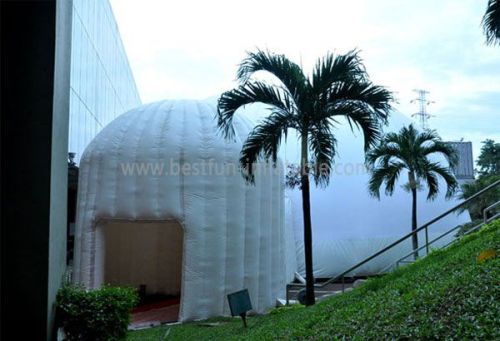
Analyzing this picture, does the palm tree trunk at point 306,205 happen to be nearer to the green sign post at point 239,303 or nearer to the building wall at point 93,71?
the green sign post at point 239,303

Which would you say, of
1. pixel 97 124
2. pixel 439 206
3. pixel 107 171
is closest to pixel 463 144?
pixel 439 206

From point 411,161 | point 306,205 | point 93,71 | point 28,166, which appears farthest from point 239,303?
point 93,71

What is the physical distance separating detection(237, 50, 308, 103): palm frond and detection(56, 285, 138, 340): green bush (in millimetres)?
5293

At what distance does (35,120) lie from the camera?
6102 mm

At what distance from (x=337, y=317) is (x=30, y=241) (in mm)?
3939

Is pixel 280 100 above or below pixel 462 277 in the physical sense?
above

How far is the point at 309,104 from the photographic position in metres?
9.96

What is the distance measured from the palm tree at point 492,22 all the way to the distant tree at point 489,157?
4149cm

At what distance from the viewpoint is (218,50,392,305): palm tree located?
Result: 389 inches

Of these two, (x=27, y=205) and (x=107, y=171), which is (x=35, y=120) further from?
(x=107, y=171)

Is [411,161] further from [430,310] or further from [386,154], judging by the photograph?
[430,310]

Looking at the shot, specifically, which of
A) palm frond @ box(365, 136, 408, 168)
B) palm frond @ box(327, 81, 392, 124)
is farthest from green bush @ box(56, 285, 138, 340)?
palm frond @ box(365, 136, 408, 168)

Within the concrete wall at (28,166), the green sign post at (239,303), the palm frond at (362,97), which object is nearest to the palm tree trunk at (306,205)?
the palm frond at (362,97)

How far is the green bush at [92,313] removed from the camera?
6.57 metres
